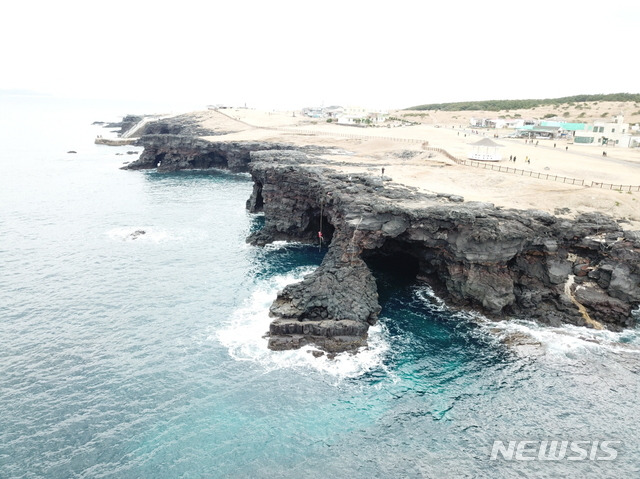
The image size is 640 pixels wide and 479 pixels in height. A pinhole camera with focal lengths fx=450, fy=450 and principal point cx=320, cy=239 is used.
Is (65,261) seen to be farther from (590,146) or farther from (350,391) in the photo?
(590,146)

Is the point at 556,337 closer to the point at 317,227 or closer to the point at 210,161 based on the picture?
the point at 317,227

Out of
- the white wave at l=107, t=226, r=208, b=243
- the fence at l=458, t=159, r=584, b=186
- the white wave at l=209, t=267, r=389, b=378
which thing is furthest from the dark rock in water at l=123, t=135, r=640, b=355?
the white wave at l=107, t=226, r=208, b=243

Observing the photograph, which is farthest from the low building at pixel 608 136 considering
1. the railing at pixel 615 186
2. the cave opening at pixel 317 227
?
the cave opening at pixel 317 227

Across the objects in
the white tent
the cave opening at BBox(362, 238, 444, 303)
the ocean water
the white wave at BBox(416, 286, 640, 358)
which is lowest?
the ocean water

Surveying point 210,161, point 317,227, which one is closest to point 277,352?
point 317,227

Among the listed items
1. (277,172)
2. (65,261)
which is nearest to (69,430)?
(65,261)

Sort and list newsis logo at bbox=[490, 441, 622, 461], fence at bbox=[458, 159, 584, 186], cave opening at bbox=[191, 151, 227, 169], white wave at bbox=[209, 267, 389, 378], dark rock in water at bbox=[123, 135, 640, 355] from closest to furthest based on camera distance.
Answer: newsis logo at bbox=[490, 441, 622, 461] < white wave at bbox=[209, 267, 389, 378] < dark rock in water at bbox=[123, 135, 640, 355] < fence at bbox=[458, 159, 584, 186] < cave opening at bbox=[191, 151, 227, 169]

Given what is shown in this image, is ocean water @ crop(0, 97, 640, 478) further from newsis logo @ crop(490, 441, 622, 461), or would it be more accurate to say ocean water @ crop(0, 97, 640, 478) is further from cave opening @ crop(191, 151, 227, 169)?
cave opening @ crop(191, 151, 227, 169)
